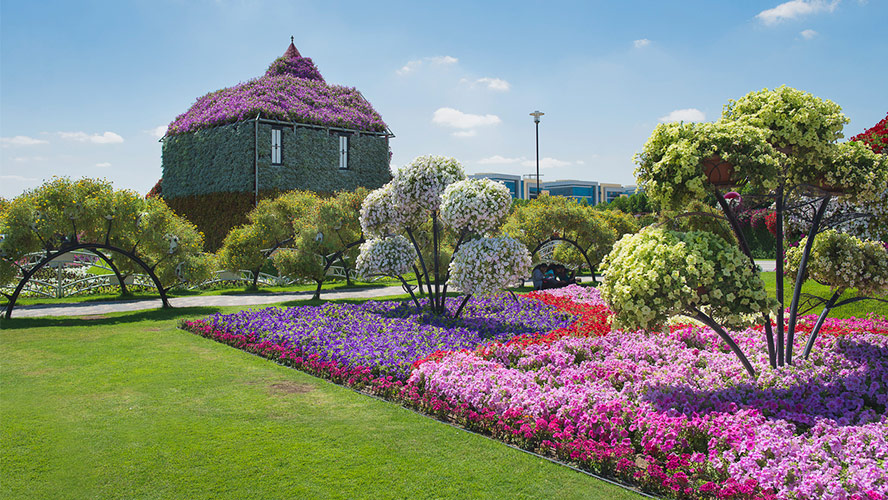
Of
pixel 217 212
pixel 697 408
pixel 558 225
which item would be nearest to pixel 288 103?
pixel 217 212

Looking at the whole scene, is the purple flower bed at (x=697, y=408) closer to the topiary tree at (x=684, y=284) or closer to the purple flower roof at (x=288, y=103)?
the topiary tree at (x=684, y=284)

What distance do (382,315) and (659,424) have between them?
8.74 m

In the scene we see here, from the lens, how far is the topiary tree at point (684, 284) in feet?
18.6

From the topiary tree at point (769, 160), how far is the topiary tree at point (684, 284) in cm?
54

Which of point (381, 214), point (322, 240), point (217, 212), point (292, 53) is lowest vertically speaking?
point (322, 240)

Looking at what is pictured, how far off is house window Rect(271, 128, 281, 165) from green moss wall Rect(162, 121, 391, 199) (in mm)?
249

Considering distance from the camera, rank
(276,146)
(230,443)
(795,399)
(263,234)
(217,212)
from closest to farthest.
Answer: (230,443) < (795,399) < (263,234) < (276,146) < (217,212)

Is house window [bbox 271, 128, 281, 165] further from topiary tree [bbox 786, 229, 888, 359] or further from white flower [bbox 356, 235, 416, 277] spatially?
topiary tree [bbox 786, 229, 888, 359]

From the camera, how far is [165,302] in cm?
1714

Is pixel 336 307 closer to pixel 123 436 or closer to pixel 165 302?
pixel 165 302

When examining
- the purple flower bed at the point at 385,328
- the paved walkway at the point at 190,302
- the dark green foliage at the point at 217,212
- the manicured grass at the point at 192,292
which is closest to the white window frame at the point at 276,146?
the dark green foliage at the point at 217,212

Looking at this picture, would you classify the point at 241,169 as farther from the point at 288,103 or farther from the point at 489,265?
the point at 489,265

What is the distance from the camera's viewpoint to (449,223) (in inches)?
465

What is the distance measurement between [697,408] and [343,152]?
32844 mm
